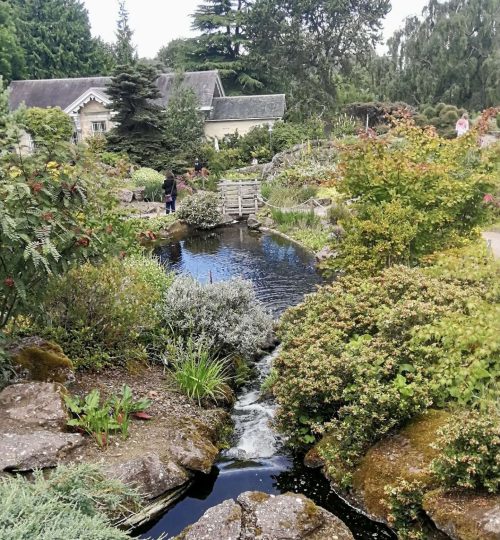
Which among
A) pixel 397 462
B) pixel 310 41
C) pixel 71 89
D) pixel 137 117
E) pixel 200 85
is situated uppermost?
pixel 310 41

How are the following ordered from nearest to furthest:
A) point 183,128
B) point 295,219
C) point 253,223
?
point 295,219 < point 253,223 < point 183,128

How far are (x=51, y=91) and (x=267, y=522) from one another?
125 ft

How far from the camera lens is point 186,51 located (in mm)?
43250

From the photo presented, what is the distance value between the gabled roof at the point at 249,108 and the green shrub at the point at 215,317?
28.5 m

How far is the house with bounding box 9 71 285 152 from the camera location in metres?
33.8

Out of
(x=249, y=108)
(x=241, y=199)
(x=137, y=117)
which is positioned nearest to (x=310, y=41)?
(x=249, y=108)

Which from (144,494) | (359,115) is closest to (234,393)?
(144,494)

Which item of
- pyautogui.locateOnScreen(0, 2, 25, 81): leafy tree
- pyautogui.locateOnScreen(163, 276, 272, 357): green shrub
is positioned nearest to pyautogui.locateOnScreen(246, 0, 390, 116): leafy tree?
pyautogui.locateOnScreen(0, 2, 25, 81): leafy tree

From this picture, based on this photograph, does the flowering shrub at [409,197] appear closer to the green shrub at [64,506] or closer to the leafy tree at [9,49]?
the green shrub at [64,506]

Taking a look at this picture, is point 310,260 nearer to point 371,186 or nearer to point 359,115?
point 371,186

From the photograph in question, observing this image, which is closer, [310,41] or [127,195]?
[127,195]

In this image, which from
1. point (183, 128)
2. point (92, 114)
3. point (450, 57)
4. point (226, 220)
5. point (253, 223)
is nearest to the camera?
point (253, 223)

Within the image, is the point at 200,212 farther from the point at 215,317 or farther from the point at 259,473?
the point at 259,473

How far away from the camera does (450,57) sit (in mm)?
40000
